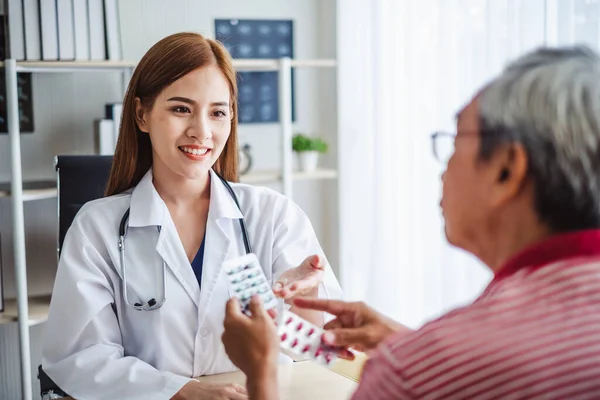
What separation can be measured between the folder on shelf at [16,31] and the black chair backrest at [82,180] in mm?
668

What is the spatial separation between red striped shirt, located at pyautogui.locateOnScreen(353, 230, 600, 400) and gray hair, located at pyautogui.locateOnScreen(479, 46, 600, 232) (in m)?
0.04

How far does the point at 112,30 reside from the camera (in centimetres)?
296

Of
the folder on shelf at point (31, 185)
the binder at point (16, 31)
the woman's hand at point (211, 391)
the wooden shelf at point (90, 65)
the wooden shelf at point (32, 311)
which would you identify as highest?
the binder at point (16, 31)

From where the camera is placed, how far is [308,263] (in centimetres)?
173

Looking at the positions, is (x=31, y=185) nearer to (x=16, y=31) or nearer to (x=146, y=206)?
(x=16, y=31)

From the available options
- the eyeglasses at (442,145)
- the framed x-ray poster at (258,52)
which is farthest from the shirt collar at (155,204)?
the framed x-ray poster at (258,52)

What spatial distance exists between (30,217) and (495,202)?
2667 mm

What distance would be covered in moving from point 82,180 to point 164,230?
2.18 feet

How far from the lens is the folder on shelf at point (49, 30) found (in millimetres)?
2844

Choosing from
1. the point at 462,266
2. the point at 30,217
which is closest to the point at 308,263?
the point at 462,266

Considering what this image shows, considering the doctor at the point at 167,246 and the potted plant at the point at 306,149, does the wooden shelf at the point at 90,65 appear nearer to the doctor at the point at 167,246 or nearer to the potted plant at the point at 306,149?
the potted plant at the point at 306,149

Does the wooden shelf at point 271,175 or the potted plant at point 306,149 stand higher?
the potted plant at point 306,149

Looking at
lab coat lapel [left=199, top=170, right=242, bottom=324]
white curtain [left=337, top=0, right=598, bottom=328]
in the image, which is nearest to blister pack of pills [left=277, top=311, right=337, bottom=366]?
lab coat lapel [left=199, top=170, right=242, bottom=324]

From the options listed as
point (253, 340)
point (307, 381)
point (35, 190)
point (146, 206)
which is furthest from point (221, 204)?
point (35, 190)
